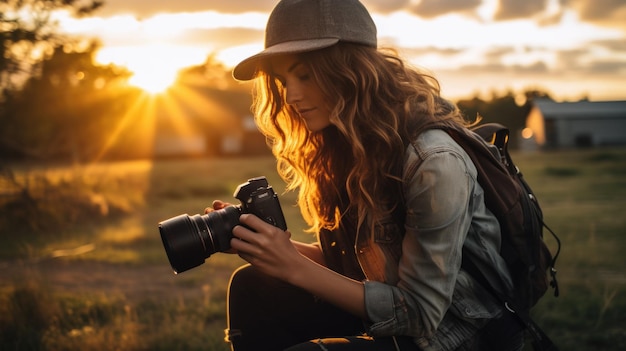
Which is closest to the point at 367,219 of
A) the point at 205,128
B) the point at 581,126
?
the point at 205,128

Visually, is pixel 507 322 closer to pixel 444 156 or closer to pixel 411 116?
pixel 444 156

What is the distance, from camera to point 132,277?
5.23m

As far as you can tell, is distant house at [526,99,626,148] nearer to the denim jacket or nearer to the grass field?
the grass field

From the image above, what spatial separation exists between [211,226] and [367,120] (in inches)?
26.4

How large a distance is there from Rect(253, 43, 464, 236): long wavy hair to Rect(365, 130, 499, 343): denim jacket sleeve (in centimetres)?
9

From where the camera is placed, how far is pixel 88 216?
9.18 meters

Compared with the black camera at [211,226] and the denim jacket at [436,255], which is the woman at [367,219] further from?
the black camera at [211,226]

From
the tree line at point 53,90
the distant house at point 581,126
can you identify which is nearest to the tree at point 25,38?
the tree line at point 53,90

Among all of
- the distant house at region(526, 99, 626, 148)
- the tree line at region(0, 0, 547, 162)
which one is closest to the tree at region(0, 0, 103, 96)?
the tree line at region(0, 0, 547, 162)

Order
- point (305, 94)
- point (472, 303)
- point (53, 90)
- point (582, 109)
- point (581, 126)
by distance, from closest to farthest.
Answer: point (472, 303), point (305, 94), point (53, 90), point (581, 126), point (582, 109)

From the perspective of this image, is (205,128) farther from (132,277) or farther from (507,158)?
(507,158)

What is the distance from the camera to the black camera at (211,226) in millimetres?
2043

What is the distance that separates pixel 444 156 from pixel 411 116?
251 millimetres

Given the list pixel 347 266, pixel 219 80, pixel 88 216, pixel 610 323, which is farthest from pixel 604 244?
pixel 219 80
